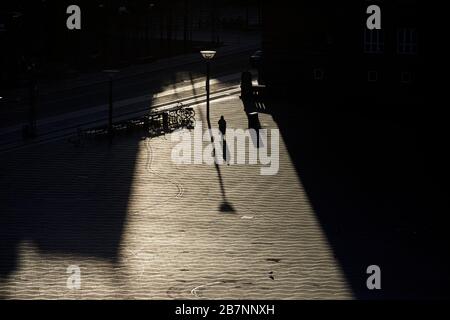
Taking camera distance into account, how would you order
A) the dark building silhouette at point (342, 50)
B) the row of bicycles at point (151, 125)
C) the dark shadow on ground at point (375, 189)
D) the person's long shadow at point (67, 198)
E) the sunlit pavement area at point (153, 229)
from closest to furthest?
1. the sunlit pavement area at point (153, 229)
2. the dark shadow on ground at point (375, 189)
3. the person's long shadow at point (67, 198)
4. the row of bicycles at point (151, 125)
5. the dark building silhouette at point (342, 50)

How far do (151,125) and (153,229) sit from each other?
18443mm

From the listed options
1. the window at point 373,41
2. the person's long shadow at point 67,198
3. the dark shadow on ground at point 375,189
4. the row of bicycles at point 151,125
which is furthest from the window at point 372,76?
the person's long shadow at point 67,198

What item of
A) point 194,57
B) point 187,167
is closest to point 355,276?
point 187,167

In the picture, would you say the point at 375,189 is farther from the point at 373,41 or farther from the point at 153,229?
the point at 373,41

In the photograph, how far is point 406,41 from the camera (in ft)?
206

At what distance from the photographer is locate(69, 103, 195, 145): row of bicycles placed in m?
53.2

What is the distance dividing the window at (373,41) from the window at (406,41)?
1000mm

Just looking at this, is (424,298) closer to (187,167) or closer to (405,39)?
(187,167)

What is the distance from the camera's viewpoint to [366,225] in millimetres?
38562

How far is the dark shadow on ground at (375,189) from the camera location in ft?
110

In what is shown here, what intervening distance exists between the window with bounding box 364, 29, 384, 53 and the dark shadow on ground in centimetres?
316

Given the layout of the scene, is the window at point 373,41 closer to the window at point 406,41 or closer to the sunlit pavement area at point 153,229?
the window at point 406,41

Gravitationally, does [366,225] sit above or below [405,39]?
below

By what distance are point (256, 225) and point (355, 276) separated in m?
6.29
